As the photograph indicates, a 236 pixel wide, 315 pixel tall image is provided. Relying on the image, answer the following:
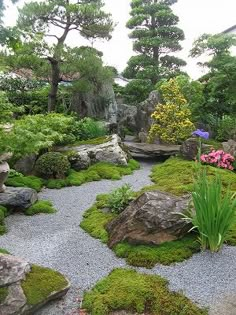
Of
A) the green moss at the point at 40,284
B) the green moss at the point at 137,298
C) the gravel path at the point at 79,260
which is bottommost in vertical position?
the gravel path at the point at 79,260

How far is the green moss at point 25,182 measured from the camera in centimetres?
687

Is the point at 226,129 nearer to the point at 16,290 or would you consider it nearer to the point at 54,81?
the point at 54,81

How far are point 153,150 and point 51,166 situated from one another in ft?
11.6

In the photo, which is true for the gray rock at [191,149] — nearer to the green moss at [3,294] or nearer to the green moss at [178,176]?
the green moss at [178,176]

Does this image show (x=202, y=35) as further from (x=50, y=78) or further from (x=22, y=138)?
(x=22, y=138)

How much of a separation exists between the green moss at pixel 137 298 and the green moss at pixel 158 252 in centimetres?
41

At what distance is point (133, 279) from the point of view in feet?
11.6

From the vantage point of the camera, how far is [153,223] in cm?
431

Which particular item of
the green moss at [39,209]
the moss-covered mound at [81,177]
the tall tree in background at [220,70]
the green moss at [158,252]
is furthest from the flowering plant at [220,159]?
the green moss at [158,252]

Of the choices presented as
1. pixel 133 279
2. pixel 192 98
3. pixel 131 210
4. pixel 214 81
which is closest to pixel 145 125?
pixel 192 98

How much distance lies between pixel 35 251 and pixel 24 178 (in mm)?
3126

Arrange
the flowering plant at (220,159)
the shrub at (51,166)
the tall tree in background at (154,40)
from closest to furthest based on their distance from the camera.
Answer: the shrub at (51,166)
the flowering plant at (220,159)
the tall tree in background at (154,40)

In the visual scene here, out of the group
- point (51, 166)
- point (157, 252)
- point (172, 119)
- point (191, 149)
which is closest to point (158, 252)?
point (157, 252)

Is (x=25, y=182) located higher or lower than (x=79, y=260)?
higher
